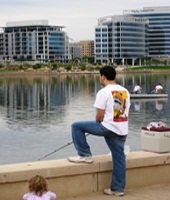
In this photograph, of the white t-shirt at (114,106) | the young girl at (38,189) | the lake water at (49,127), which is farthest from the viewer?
the lake water at (49,127)

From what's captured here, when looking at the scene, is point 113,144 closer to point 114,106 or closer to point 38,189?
point 114,106

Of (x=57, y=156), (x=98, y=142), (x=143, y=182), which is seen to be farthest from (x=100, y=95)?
(x=98, y=142)

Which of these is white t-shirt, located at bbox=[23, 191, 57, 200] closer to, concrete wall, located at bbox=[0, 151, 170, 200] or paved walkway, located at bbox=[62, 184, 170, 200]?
concrete wall, located at bbox=[0, 151, 170, 200]

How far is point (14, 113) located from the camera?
5206cm

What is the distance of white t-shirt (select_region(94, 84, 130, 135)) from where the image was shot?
9273mm

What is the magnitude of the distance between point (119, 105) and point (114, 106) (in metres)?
0.11

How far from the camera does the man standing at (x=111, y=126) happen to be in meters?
9.32

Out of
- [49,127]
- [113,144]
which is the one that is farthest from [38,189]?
[49,127]

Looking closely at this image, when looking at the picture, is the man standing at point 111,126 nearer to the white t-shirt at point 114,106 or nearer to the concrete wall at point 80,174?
the white t-shirt at point 114,106

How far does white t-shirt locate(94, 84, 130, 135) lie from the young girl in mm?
1741

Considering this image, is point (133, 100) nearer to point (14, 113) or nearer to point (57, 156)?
point (14, 113)

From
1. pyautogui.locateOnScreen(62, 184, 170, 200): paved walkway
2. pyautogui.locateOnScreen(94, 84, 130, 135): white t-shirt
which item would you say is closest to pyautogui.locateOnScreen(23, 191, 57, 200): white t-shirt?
pyautogui.locateOnScreen(62, 184, 170, 200): paved walkway

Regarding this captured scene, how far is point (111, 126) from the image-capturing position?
369 inches

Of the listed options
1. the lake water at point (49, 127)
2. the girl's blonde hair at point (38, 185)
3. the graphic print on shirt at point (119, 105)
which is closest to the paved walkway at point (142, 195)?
the graphic print on shirt at point (119, 105)
